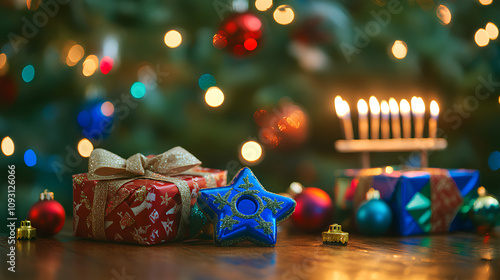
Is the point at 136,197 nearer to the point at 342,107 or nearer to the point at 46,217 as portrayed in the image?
the point at 46,217

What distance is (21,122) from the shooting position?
2.06 m

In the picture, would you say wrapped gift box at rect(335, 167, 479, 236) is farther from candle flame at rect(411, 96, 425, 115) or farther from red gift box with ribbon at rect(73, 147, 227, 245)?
red gift box with ribbon at rect(73, 147, 227, 245)

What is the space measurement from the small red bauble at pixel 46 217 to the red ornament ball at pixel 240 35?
0.93 m

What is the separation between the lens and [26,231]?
5.02ft

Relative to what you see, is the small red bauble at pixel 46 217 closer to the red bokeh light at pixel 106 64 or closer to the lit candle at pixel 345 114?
the red bokeh light at pixel 106 64

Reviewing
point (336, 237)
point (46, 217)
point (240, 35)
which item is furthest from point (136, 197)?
point (240, 35)

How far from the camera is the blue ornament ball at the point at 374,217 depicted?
1651 millimetres

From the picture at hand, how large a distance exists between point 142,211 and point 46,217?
1.26 ft

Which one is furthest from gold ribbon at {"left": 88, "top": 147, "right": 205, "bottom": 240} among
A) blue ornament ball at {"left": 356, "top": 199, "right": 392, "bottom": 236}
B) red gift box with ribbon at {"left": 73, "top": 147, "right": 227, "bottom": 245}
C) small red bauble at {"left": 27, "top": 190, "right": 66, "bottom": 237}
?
blue ornament ball at {"left": 356, "top": 199, "right": 392, "bottom": 236}

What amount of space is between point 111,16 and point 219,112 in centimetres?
60

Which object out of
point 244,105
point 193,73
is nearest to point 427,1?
point 244,105

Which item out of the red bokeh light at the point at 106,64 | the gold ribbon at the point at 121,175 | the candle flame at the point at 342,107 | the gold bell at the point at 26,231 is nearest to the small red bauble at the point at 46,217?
the gold bell at the point at 26,231

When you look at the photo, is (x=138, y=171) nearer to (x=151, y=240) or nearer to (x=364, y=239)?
(x=151, y=240)

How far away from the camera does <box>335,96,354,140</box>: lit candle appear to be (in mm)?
1887
